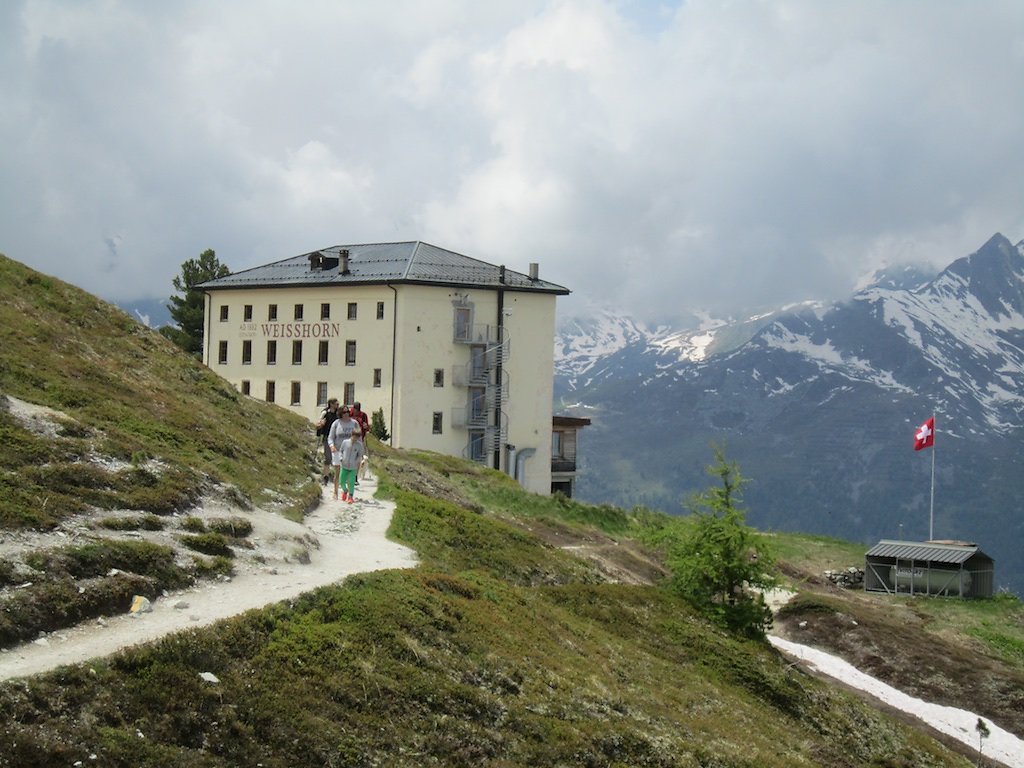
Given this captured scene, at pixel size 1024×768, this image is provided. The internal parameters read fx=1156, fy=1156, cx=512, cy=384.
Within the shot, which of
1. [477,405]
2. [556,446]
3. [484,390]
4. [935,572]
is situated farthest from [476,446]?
[935,572]

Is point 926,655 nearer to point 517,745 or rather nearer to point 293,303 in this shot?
point 517,745

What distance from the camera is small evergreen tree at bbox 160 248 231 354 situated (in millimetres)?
102000

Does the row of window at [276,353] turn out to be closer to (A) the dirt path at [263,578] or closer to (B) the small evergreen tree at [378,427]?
(B) the small evergreen tree at [378,427]

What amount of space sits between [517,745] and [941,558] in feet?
168

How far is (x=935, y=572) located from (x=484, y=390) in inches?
1330

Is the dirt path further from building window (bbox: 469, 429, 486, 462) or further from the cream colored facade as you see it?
building window (bbox: 469, 429, 486, 462)

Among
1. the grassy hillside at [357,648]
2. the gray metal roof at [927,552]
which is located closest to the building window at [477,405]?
the gray metal roof at [927,552]

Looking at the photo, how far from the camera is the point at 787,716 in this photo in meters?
27.8

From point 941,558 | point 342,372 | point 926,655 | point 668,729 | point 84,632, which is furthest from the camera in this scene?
point 342,372

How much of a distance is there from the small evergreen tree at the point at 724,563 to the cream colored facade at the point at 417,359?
46488mm

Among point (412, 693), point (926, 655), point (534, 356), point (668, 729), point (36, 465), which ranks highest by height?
point (534, 356)

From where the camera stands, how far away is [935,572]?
6338 centimetres

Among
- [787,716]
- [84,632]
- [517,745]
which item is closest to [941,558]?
[787,716]

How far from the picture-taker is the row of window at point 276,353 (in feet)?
271
